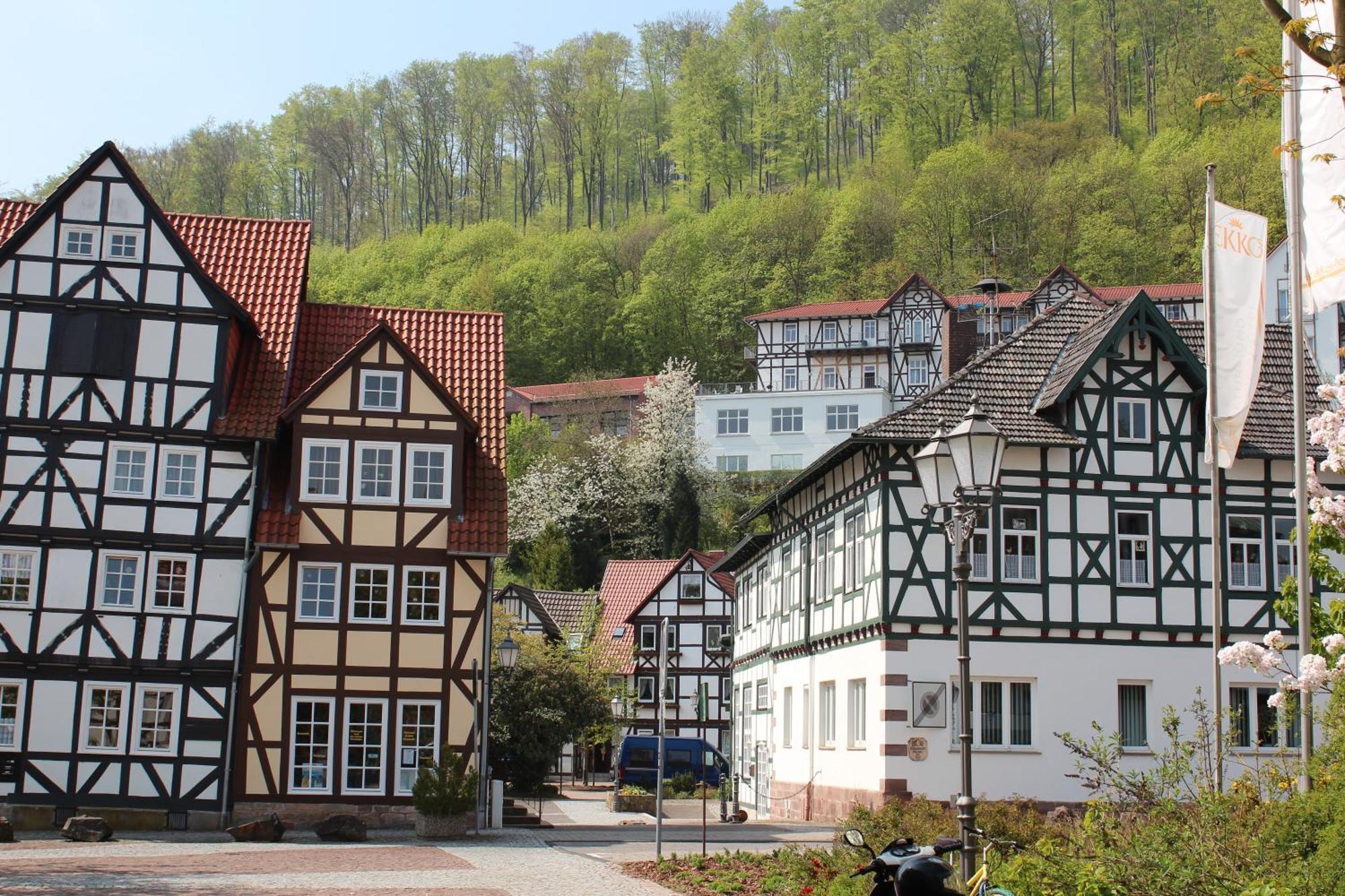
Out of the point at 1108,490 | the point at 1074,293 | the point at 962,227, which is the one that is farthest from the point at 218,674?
the point at 962,227

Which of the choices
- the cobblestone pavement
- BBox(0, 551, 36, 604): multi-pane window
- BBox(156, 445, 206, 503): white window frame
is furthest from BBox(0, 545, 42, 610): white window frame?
the cobblestone pavement

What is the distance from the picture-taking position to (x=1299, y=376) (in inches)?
783

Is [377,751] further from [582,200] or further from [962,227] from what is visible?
[582,200]

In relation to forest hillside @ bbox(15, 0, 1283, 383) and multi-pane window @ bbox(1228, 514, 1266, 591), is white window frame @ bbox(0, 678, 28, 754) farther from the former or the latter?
forest hillside @ bbox(15, 0, 1283, 383)

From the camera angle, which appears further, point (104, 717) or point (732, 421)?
point (732, 421)

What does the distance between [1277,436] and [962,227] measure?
74.3 meters

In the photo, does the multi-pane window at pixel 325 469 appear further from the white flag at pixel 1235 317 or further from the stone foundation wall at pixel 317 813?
the white flag at pixel 1235 317

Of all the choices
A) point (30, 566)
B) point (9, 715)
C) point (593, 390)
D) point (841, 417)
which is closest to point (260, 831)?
point (9, 715)

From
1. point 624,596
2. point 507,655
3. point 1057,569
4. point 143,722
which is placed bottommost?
point 143,722

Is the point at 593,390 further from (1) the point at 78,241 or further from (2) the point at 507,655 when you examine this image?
(2) the point at 507,655

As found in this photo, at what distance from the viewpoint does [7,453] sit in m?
30.0

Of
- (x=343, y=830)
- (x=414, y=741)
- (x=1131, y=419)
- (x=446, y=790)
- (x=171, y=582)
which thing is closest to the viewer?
(x=343, y=830)

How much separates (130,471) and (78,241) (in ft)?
16.0

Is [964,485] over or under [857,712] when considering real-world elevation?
over
